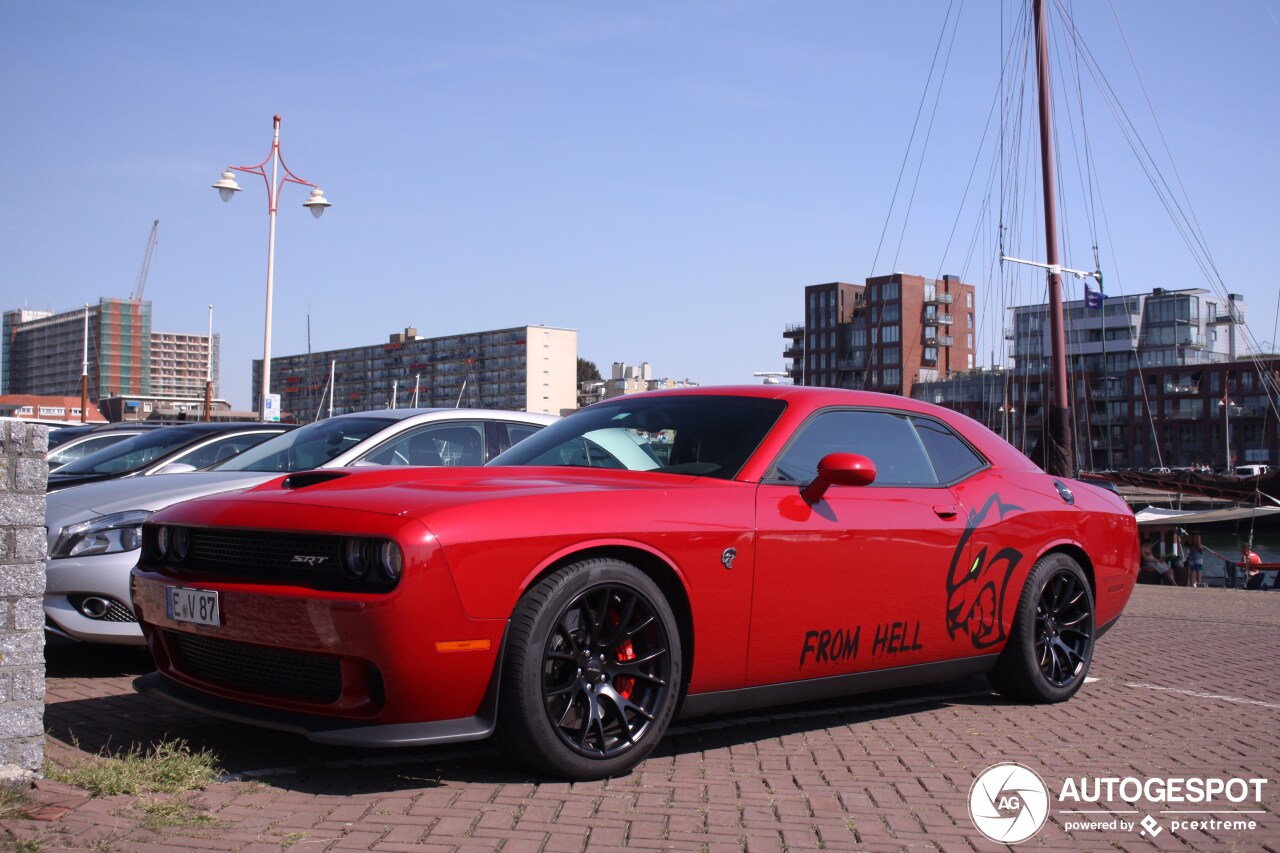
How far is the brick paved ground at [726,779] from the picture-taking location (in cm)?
344

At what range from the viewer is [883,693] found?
6.29 m

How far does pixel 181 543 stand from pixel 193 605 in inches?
12.2

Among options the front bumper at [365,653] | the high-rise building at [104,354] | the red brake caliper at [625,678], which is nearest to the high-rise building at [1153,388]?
the red brake caliper at [625,678]

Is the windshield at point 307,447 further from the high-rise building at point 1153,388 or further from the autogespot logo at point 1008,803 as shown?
the high-rise building at point 1153,388

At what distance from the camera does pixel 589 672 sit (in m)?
4.03

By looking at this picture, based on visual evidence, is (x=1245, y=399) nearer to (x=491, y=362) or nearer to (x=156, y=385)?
(x=491, y=362)

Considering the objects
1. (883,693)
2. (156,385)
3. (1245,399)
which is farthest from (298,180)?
(156,385)

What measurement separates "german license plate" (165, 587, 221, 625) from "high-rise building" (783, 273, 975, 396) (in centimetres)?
12566

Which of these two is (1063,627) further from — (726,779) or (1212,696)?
(726,779)

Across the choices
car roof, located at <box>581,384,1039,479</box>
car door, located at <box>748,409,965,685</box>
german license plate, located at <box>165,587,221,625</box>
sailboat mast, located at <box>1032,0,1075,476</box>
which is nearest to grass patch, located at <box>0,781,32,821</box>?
german license plate, located at <box>165,587,221,625</box>

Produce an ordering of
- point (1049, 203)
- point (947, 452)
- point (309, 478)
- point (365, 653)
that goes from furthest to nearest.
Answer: point (1049, 203), point (947, 452), point (309, 478), point (365, 653)

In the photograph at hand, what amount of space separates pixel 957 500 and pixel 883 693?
1350mm

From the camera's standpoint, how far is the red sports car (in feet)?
12.2

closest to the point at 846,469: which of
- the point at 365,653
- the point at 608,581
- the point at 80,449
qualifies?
the point at 608,581
